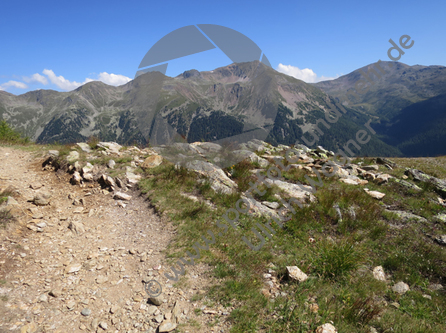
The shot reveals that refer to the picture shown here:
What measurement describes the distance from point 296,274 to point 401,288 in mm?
3164

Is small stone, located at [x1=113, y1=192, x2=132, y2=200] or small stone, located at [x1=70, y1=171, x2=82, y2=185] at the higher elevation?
small stone, located at [x1=70, y1=171, x2=82, y2=185]

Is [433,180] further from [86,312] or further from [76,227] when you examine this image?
[76,227]

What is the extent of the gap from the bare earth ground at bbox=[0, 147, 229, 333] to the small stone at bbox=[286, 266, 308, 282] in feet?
6.90

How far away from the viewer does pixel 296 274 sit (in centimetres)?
575

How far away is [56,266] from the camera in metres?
5.97

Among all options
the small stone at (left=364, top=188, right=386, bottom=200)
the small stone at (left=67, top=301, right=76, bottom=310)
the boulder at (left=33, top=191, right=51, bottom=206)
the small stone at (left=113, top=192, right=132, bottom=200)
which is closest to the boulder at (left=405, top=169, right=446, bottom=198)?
the small stone at (left=364, top=188, right=386, bottom=200)

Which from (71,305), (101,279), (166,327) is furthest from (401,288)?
(71,305)

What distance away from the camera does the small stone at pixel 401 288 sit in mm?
5962

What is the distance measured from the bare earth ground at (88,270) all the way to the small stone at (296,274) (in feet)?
6.90

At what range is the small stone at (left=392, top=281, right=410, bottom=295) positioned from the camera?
19.6 ft

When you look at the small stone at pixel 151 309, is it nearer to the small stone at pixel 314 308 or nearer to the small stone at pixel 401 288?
the small stone at pixel 314 308

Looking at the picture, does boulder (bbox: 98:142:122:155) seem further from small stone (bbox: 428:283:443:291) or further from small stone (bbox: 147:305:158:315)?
small stone (bbox: 428:283:443:291)

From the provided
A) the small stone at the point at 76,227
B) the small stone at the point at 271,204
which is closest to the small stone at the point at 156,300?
the small stone at the point at 76,227

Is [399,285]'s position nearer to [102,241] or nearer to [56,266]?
[102,241]
